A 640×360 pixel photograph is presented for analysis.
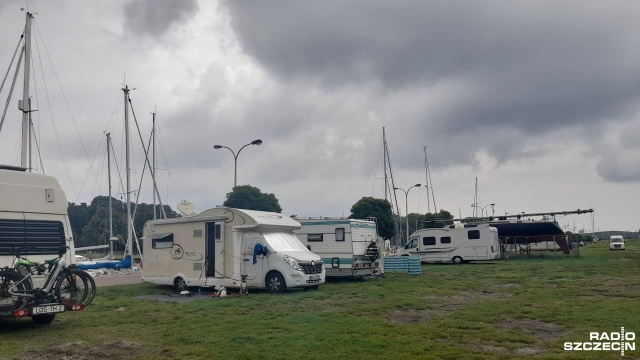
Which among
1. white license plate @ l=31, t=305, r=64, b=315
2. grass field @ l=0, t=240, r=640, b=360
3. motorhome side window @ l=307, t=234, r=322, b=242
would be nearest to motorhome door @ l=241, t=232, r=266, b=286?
grass field @ l=0, t=240, r=640, b=360

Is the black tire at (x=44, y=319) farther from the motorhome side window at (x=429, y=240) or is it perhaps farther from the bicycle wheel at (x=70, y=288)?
Answer: the motorhome side window at (x=429, y=240)

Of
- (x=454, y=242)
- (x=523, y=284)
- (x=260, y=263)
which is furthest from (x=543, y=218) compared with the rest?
(x=260, y=263)

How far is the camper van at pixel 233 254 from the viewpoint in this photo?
1755 centimetres

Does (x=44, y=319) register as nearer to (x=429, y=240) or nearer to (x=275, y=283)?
(x=275, y=283)

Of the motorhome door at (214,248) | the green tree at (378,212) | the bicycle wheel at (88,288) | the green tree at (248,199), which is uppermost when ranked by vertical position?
the green tree at (248,199)

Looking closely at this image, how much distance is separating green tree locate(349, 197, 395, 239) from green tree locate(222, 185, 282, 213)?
1005 centimetres

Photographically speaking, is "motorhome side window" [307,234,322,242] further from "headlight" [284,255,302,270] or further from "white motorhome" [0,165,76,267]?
"white motorhome" [0,165,76,267]

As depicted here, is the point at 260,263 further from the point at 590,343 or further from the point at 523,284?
the point at 590,343

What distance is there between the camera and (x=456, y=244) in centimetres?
3497

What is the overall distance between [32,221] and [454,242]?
92.2 feet

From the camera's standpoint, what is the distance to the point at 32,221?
1148 cm

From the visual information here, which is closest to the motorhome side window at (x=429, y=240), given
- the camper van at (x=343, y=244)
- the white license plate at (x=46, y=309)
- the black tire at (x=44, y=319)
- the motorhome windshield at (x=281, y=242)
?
the camper van at (x=343, y=244)

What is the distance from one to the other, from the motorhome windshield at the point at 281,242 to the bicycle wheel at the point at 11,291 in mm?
8482

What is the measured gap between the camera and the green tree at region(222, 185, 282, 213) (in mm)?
58875
